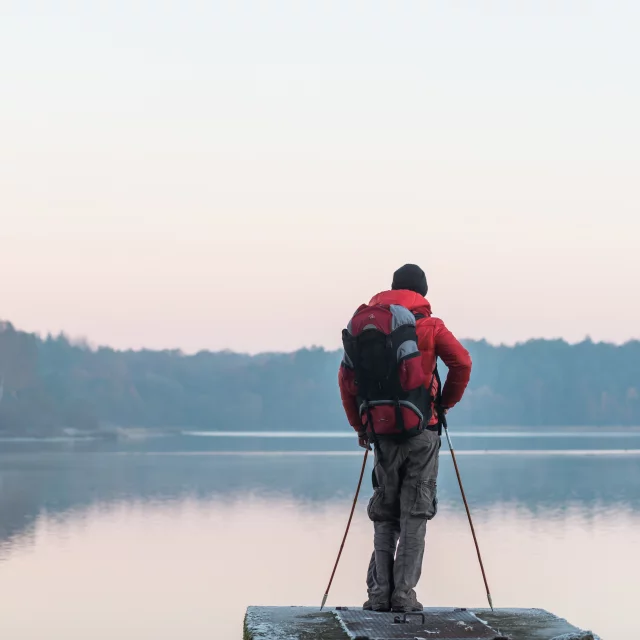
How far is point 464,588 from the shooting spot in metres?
16.2

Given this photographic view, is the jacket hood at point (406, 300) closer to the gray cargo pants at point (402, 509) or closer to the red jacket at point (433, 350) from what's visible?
the red jacket at point (433, 350)

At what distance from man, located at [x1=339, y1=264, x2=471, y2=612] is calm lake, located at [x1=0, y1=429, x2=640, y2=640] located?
202 inches

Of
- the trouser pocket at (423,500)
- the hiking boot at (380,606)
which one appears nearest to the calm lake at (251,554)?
the hiking boot at (380,606)

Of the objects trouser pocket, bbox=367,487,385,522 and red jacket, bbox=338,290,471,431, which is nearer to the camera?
red jacket, bbox=338,290,471,431

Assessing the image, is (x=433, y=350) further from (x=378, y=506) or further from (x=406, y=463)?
(x=378, y=506)

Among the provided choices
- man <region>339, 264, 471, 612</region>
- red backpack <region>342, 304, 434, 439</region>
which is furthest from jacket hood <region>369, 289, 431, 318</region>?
red backpack <region>342, 304, 434, 439</region>

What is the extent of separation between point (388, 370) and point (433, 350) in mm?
324

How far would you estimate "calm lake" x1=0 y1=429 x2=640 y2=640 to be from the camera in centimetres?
1437

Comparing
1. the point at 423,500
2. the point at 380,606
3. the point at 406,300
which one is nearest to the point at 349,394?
the point at 406,300

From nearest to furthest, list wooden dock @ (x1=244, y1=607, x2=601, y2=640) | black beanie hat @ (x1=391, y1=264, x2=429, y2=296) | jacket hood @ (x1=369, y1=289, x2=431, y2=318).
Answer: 1. wooden dock @ (x1=244, y1=607, x2=601, y2=640)
2. jacket hood @ (x1=369, y1=289, x2=431, y2=318)
3. black beanie hat @ (x1=391, y1=264, x2=429, y2=296)

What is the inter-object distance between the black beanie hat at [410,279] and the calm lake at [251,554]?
572 cm

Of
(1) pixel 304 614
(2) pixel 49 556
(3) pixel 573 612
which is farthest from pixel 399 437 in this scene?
(2) pixel 49 556

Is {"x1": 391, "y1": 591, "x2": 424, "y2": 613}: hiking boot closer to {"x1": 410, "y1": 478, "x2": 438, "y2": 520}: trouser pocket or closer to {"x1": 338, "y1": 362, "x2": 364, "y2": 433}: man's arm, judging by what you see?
{"x1": 410, "y1": 478, "x2": 438, "y2": 520}: trouser pocket

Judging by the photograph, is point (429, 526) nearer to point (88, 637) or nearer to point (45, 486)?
point (88, 637)
